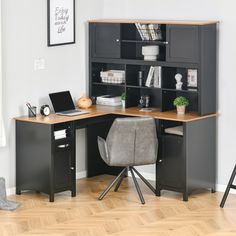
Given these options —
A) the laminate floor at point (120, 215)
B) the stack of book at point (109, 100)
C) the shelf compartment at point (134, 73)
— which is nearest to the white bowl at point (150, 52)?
the shelf compartment at point (134, 73)

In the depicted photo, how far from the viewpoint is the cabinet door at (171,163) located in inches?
308

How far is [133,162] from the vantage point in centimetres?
777

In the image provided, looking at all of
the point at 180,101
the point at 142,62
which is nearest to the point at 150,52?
A: the point at 142,62

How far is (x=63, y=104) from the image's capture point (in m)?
8.34

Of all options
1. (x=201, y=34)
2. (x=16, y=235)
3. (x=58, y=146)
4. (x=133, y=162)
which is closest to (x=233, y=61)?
(x=201, y=34)

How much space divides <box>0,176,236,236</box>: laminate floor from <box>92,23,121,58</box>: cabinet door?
4.75ft

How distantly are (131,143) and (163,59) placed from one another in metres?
1.11

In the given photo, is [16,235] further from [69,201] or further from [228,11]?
[228,11]

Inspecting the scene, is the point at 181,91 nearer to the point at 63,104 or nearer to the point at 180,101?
the point at 180,101

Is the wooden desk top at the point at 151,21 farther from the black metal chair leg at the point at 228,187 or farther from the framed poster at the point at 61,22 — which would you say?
the black metal chair leg at the point at 228,187

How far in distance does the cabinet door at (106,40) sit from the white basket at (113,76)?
0.65ft

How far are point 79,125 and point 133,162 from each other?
2.31 ft

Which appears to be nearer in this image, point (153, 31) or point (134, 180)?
point (134, 180)

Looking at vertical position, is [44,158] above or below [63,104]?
below
